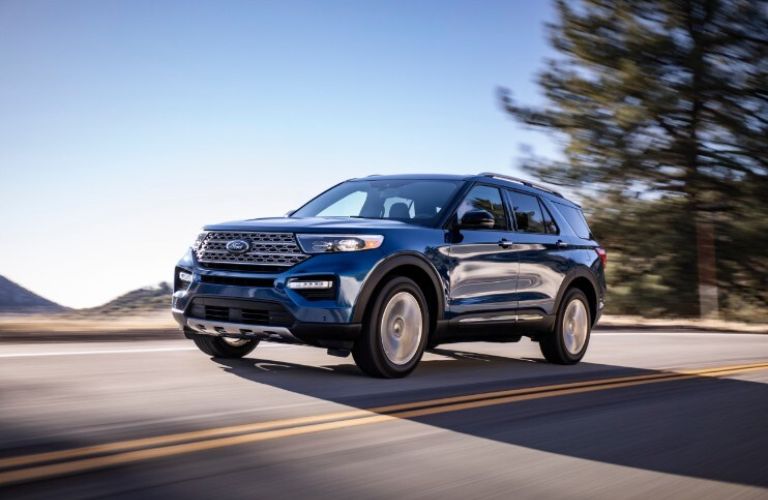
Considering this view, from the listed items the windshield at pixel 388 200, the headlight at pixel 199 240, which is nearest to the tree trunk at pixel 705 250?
the windshield at pixel 388 200

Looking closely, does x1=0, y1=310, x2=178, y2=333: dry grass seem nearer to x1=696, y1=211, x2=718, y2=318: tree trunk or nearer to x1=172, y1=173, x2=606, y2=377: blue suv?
x1=172, y1=173, x2=606, y2=377: blue suv

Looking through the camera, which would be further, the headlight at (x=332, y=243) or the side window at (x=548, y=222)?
the side window at (x=548, y=222)

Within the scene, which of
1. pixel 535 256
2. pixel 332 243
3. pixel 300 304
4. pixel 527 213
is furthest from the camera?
pixel 527 213

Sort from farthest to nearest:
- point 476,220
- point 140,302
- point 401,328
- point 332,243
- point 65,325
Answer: point 140,302, point 65,325, point 476,220, point 401,328, point 332,243

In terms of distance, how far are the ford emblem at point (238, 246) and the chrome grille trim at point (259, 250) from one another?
23 mm

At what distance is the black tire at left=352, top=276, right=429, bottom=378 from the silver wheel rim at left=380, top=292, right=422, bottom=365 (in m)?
0.04

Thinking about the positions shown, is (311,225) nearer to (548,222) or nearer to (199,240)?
(199,240)

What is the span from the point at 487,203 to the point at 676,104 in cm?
1524

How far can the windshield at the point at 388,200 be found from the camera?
26.7 feet

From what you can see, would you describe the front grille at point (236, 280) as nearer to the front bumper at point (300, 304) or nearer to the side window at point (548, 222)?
the front bumper at point (300, 304)

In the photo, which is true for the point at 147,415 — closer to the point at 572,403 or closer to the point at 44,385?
the point at 44,385

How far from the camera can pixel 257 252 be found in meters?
7.09

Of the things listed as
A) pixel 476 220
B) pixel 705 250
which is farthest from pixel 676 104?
pixel 476 220

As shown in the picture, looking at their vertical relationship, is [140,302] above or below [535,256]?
below
